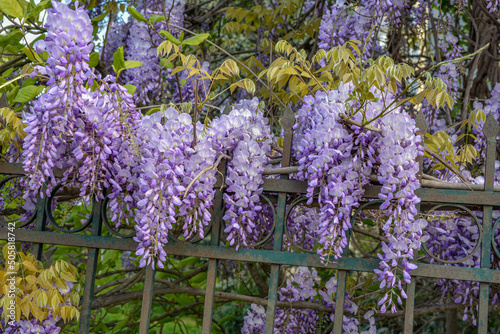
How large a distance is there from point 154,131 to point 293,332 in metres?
1.25

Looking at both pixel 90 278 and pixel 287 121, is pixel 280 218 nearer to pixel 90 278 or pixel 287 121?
pixel 287 121

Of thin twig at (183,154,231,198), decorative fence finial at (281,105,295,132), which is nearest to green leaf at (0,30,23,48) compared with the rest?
thin twig at (183,154,231,198)

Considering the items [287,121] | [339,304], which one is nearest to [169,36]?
[287,121]

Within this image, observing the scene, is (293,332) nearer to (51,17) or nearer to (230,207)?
(230,207)

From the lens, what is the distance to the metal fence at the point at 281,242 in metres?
1.74

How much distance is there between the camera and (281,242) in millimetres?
1830

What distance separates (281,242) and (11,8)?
127 centimetres

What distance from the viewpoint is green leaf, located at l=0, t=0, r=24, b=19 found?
1791 millimetres

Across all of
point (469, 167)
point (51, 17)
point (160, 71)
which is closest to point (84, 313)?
point (51, 17)

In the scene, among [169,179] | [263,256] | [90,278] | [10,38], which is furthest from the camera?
[10,38]

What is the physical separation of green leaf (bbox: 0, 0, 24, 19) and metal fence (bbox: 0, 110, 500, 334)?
58cm

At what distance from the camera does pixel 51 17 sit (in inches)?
61.4

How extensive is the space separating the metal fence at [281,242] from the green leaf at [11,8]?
0.58 metres

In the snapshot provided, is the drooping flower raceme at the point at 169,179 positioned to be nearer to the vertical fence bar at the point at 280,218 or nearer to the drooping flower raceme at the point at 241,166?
the drooping flower raceme at the point at 241,166
